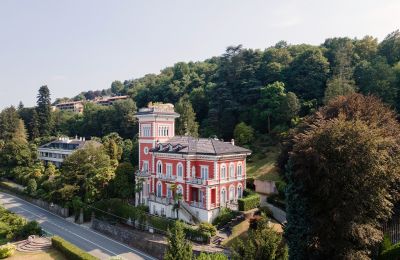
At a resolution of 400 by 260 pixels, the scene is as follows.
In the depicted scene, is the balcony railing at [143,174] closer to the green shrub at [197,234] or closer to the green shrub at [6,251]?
the green shrub at [197,234]

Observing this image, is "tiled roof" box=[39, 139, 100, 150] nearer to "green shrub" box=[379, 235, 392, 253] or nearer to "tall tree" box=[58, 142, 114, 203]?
"tall tree" box=[58, 142, 114, 203]

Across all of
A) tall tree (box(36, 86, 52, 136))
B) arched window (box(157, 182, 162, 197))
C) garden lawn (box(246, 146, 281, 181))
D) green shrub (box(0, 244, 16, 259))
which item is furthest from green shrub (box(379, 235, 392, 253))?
tall tree (box(36, 86, 52, 136))

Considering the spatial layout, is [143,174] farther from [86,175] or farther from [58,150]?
[58,150]

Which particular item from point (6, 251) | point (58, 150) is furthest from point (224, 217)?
point (58, 150)

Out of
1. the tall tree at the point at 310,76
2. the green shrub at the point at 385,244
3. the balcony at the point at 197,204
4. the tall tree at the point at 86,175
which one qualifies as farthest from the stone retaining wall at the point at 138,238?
the tall tree at the point at 310,76

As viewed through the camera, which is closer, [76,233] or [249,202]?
[249,202]

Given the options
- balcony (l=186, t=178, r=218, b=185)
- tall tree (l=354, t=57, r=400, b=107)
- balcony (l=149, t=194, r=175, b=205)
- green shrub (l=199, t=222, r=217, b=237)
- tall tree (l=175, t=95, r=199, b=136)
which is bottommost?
green shrub (l=199, t=222, r=217, b=237)

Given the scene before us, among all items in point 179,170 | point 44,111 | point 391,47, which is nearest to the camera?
point 179,170

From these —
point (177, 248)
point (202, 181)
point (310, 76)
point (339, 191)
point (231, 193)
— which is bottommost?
point (231, 193)
